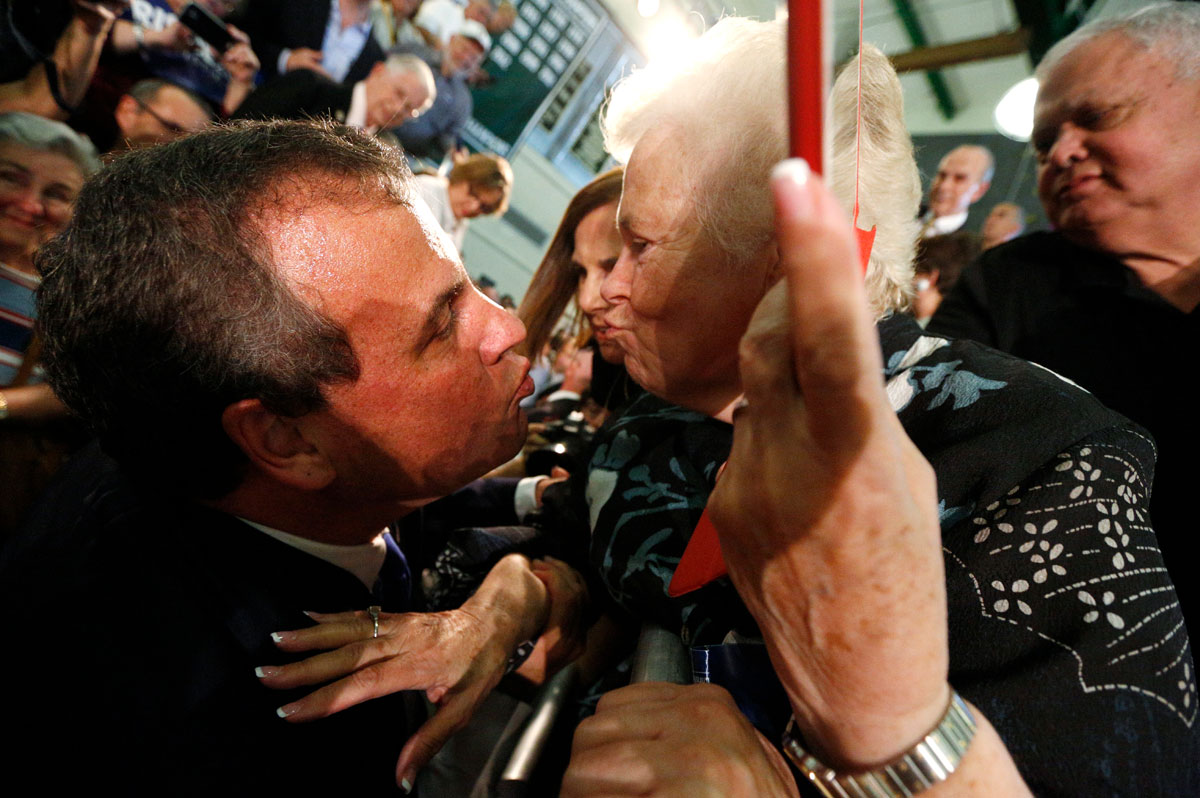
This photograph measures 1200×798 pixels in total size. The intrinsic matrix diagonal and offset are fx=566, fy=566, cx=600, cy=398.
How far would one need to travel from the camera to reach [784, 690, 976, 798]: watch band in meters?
0.49

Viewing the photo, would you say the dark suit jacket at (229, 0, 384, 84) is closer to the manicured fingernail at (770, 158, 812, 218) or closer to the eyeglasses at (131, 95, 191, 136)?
the eyeglasses at (131, 95, 191, 136)

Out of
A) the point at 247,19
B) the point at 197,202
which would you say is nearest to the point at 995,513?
the point at 197,202

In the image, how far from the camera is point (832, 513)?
42 cm

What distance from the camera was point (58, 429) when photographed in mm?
1480

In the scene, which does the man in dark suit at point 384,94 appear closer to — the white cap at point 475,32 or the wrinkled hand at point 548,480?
the white cap at point 475,32

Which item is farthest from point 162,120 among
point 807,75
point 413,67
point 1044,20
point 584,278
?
point 1044,20

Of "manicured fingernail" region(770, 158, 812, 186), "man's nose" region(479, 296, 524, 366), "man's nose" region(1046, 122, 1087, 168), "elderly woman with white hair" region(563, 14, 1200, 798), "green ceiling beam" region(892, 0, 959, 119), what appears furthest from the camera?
"green ceiling beam" region(892, 0, 959, 119)

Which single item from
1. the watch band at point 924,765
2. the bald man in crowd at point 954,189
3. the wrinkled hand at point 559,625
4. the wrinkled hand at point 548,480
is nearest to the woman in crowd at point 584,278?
the wrinkled hand at point 548,480

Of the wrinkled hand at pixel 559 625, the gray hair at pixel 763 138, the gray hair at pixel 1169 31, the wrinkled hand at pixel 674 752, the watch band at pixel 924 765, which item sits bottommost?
the wrinkled hand at pixel 559 625

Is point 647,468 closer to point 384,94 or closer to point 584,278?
point 584,278

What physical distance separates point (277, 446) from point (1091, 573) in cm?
115

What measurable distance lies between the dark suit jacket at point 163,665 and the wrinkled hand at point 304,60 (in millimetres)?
2616

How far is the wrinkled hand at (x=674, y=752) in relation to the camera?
0.61 m

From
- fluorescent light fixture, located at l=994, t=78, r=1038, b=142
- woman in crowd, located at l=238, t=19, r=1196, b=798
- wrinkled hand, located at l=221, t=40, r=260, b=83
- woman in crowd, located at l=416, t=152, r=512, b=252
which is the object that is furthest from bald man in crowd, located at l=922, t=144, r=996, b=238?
wrinkled hand, located at l=221, t=40, r=260, b=83
